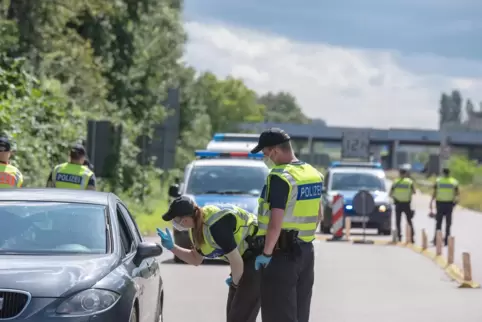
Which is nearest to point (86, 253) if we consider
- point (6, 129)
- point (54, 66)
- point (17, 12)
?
point (6, 129)

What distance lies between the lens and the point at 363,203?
28.1 metres

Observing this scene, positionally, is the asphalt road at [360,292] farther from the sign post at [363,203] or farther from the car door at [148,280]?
the sign post at [363,203]

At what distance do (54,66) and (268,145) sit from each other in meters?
24.6

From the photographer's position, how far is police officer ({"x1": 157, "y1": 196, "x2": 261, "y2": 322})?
7.88 metres

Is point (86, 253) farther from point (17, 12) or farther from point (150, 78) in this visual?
point (150, 78)

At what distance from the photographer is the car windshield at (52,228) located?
8.20 metres

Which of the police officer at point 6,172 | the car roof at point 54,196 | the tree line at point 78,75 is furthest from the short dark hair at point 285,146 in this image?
the tree line at point 78,75

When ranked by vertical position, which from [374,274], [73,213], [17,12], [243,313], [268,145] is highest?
[17,12]

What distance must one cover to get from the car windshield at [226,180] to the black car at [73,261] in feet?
34.5

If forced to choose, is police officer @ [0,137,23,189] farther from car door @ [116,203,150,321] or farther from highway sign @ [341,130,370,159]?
highway sign @ [341,130,370,159]

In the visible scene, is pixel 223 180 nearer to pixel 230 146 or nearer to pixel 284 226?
pixel 230 146

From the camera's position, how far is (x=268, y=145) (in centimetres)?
822

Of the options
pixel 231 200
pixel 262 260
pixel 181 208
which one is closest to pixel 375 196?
pixel 231 200

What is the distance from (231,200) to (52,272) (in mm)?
11701
